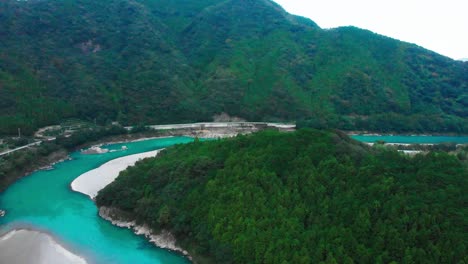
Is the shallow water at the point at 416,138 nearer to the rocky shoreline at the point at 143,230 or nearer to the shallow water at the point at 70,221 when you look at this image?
the shallow water at the point at 70,221

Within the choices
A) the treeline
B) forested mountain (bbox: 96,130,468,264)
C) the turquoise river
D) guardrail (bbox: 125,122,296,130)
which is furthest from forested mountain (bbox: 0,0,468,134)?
forested mountain (bbox: 96,130,468,264)

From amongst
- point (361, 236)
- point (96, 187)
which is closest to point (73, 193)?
point (96, 187)

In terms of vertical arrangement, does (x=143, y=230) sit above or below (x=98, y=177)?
below

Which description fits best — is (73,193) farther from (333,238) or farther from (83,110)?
(83,110)

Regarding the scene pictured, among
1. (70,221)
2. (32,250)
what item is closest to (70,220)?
(70,221)

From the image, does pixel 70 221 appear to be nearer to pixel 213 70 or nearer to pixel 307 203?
pixel 307 203

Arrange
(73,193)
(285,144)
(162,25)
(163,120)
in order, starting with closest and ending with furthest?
(285,144) < (73,193) < (163,120) < (162,25)

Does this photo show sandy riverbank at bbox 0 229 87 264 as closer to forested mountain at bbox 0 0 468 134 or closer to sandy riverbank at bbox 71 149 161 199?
sandy riverbank at bbox 71 149 161 199
